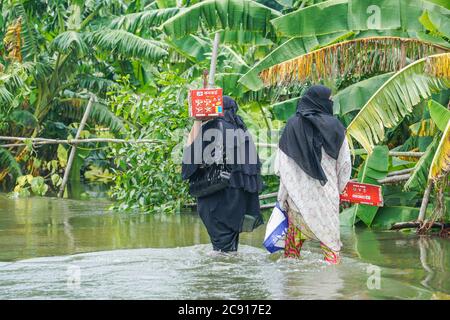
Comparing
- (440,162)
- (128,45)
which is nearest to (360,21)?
(440,162)

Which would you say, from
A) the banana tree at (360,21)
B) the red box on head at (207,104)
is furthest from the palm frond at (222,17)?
the red box on head at (207,104)

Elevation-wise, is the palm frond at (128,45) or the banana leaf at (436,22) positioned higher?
the palm frond at (128,45)

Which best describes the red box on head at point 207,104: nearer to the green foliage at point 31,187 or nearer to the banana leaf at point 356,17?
the banana leaf at point 356,17

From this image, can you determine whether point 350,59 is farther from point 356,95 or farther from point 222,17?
point 222,17

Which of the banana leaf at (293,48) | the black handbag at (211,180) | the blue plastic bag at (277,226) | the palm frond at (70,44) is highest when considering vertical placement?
the palm frond at (70,44)

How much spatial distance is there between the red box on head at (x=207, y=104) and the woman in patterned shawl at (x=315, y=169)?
736 mm

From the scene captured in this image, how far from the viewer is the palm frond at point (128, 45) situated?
18000mm

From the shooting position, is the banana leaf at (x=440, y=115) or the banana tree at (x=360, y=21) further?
the banana tree at (x=360, y=21)

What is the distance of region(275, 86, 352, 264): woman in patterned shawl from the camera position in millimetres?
8047

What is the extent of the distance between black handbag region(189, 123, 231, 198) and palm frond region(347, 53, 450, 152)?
8.04 ft

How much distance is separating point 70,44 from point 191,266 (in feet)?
37.3

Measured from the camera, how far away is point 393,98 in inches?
416
